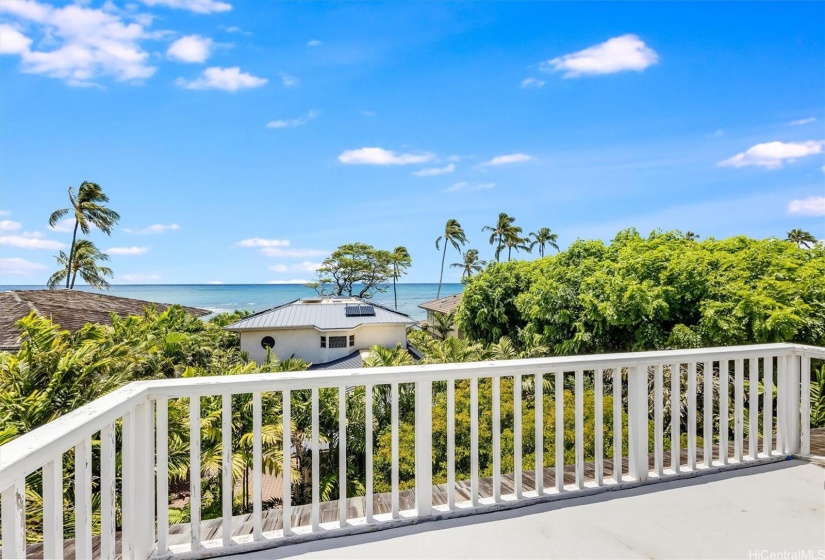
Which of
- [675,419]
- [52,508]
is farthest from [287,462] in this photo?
[675,419]

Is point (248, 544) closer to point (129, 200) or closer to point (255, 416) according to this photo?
point (255, 416)

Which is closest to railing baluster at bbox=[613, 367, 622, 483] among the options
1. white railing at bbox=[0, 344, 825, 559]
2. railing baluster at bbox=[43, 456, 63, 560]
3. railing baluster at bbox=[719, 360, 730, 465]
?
white railing at bbox=[0, 344, 825, 559]

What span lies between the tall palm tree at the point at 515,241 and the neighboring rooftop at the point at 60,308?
28.0 metres

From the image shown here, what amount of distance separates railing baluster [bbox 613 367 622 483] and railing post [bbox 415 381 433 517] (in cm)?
111

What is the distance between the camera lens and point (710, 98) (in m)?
9.55

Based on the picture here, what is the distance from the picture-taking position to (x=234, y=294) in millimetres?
85562

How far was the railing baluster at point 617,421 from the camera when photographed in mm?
2318

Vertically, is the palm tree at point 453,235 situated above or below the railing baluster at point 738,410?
above

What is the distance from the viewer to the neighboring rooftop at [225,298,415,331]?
18.1 m

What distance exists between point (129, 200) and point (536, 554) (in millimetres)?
35941

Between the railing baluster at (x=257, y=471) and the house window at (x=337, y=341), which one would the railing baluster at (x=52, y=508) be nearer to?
the railing baluster at (x=257, y=471)

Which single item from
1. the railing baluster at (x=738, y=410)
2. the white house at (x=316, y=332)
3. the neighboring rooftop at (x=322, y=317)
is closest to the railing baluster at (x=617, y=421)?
the railing baluster at (x=738, y=410)

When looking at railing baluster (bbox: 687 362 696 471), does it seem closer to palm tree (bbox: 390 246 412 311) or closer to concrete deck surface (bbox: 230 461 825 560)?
concrete deck surface (bbox: 230 461 825 560)

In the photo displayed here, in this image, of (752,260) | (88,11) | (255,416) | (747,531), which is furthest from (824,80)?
(88,11)
